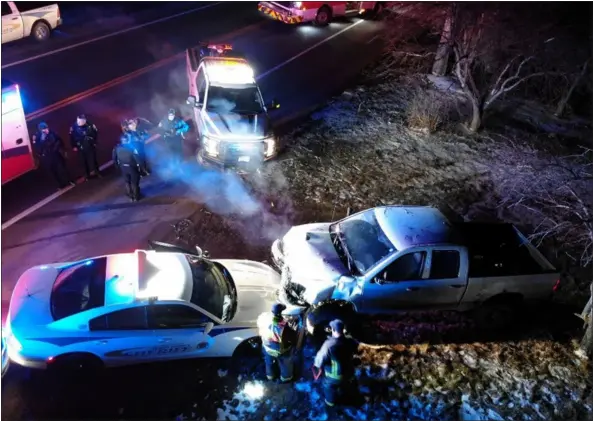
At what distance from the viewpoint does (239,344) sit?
6625mm

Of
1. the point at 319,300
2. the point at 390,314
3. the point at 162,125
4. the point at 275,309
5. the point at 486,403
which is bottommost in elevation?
the point at 486,403

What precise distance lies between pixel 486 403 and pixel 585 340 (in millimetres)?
2055

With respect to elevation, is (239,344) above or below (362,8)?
below

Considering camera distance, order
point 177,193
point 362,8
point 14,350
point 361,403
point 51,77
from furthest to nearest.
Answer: point 362,8, point 51,77, point 177,193, point 361,403, point 14,350

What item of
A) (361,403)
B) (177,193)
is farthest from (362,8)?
(361,403)

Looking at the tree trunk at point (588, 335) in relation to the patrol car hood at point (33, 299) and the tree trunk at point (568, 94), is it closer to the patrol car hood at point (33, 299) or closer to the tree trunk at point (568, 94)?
the patrol car hood at point (33, 299)

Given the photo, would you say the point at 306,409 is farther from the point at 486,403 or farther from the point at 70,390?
the point at 70,390

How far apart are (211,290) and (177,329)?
2.36 feet

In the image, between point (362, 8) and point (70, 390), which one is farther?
point (362, 8)

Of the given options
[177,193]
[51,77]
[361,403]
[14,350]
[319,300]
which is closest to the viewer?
[14,350]

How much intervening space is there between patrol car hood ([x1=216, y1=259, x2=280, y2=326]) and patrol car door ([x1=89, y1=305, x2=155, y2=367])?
1.11 metres

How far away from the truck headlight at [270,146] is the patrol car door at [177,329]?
5408 mm

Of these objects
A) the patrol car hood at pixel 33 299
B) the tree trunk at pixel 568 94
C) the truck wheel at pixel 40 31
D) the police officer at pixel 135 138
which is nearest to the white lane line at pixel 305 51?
the police officer at pixel 135 138

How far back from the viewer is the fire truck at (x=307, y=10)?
19484 mm
